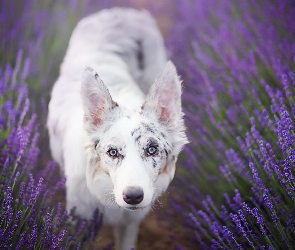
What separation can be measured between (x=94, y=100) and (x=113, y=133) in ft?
0.71

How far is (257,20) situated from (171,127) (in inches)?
81.4

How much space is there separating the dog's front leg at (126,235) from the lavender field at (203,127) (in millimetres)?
201

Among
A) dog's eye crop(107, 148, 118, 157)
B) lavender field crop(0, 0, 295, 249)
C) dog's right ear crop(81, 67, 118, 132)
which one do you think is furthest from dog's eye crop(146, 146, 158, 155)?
lavender field crop(0, 0, 295, 249)

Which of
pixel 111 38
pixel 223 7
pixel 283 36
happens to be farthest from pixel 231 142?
pixel 223 7

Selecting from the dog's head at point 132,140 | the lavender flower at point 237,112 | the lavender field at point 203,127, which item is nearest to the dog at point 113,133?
the dog's head at point 132,140

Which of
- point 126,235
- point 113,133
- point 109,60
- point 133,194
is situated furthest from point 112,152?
point 109,60

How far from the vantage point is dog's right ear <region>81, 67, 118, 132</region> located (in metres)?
1.80

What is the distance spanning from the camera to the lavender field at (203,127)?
1.90 metres

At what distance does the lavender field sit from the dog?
0.49ft

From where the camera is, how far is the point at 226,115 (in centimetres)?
281

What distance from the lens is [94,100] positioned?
74.1 inches

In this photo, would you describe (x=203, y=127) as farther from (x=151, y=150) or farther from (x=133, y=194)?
(x=133, y=194)

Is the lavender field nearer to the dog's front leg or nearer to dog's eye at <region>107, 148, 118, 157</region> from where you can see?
the dog's front leg

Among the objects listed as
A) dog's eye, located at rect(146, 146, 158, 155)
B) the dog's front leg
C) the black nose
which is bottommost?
the black nose
